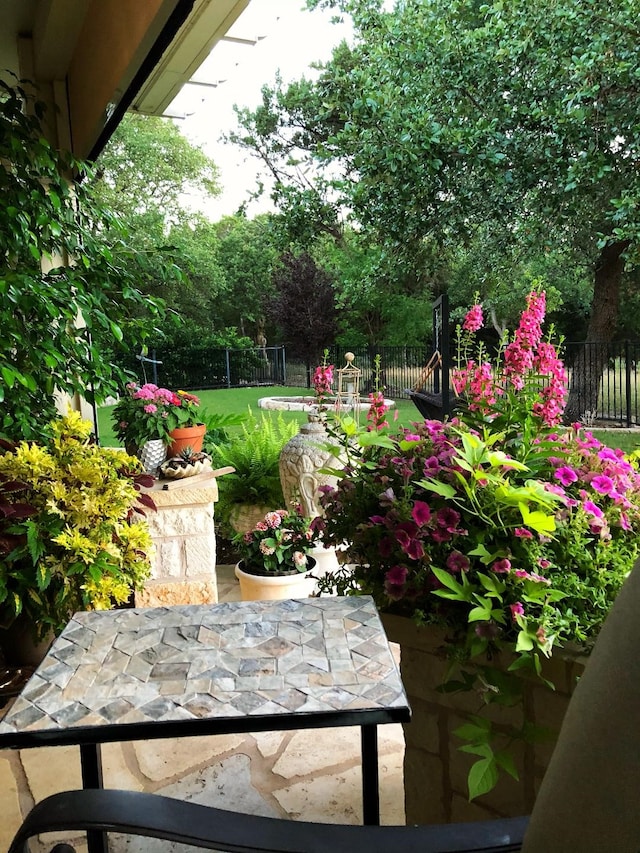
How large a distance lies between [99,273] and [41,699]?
1448 millimetres

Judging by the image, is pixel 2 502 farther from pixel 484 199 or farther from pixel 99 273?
pixel 484 199

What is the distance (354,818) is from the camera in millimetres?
1194

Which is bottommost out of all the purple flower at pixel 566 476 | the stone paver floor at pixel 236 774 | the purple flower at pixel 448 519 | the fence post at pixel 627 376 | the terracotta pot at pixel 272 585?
the stone paver floor at pixel 236 774

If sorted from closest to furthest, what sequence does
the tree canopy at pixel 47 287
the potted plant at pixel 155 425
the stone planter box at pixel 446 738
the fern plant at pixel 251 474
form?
the stone planter box at pixel 446 738
the tree canopy at pixel 47 287
the potted plant at pixel 155 425
the fern plant at pixel 251 474

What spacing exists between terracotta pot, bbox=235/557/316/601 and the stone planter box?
3.42ft

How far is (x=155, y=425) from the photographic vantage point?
2.24 meters

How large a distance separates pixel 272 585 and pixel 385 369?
10.2 ft

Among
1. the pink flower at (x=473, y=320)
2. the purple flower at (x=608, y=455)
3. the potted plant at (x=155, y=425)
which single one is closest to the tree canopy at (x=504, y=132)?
the pink flower at (x=473, y=320)

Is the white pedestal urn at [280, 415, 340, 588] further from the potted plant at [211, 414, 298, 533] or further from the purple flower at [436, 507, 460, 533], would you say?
the purple flower at [436, 507, 460, 533]

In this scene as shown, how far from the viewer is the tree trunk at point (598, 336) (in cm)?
264

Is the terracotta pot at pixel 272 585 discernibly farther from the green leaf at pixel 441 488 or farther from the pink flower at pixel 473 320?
the green leaf at pixel 441 488

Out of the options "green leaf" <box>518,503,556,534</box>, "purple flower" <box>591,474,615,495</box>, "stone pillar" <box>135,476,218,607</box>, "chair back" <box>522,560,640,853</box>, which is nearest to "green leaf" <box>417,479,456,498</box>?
"green leaf" <box>518,503,556,534</box>

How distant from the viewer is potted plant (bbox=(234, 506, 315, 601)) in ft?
6.69

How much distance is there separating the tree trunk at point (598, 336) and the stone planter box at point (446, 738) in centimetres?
184
